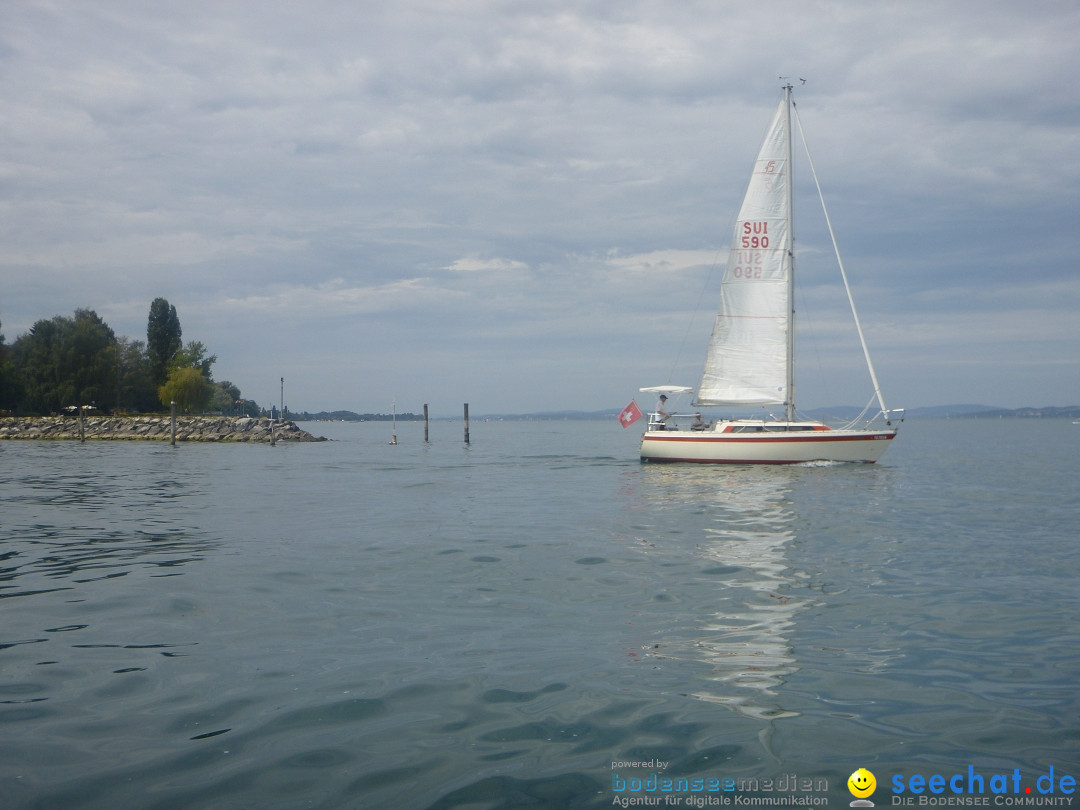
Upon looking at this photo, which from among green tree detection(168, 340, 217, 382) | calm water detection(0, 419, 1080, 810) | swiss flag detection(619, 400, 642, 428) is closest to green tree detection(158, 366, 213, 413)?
green tree detection(168, 340, 217, 382)

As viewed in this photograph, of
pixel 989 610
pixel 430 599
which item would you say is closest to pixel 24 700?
pixel 430 599

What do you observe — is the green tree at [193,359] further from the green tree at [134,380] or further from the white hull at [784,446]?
the white hull at [784,446]

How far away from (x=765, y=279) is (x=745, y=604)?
983 inches

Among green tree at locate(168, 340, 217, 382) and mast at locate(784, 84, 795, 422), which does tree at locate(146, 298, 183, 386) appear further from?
mast at locate(784, 84, 795, 422)

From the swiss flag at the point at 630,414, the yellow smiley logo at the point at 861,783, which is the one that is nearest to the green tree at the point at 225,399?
the swiss flag at the point at 630,414

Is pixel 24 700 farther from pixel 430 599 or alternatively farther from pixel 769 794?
pixel 769 794

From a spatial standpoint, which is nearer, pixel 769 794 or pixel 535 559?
pixel 769 794

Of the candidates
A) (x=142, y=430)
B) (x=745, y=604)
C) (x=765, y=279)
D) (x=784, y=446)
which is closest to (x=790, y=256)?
(x=765, y=279)

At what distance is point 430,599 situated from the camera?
9.06 m

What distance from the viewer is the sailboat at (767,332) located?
31.4 m

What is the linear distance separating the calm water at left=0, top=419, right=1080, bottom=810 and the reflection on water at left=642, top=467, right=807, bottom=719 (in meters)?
0.04

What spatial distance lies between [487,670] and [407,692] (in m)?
0.76

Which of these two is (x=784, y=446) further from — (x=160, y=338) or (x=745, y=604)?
(x=160, y=338)

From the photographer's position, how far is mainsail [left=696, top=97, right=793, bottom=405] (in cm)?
3166
